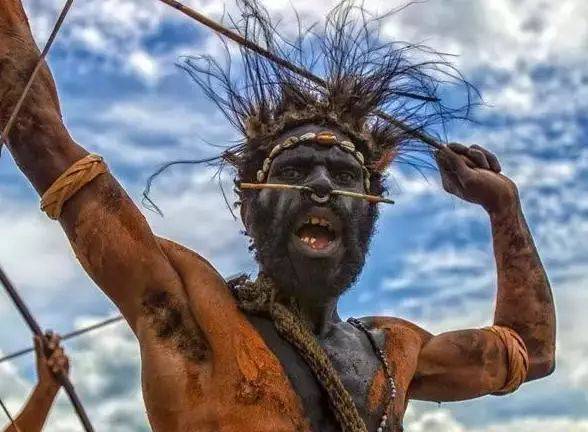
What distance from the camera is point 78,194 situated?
3.91 metres

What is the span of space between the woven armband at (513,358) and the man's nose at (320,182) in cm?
124

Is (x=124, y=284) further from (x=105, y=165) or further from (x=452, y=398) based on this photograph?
(x=452, y=398)

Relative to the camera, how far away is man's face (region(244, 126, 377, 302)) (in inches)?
164

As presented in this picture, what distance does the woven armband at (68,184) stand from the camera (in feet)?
12.7

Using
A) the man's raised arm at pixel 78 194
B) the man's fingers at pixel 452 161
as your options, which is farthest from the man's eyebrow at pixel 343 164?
the man's fingers at pixel 452 161

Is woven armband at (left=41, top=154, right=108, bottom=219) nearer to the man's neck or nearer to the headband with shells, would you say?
the headband with shells

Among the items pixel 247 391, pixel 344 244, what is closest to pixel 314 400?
pixel 247 391

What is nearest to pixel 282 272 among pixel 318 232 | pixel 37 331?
pixel 318 232

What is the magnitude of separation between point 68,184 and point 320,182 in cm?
92

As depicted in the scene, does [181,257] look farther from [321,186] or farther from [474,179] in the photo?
[474,179]

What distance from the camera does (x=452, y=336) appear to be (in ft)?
16.1

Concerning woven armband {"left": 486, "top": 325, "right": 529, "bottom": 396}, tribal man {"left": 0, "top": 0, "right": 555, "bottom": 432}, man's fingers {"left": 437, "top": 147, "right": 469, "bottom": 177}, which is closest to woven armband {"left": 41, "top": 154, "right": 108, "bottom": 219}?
tribal man {"left": 0, "top": 0, "right": 555, "bottom": 432}

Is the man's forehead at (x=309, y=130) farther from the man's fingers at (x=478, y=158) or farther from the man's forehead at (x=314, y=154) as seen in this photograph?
the man's fingers at (x=478, y=158)

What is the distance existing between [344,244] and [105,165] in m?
0.93
